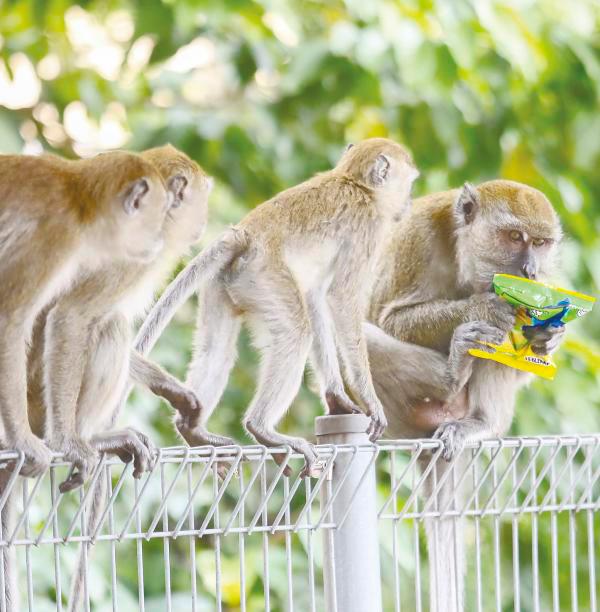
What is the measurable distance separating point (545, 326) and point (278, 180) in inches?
72.3

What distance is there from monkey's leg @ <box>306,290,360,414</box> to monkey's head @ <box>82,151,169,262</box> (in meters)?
0.69

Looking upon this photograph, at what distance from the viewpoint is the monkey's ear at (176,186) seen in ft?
7.54

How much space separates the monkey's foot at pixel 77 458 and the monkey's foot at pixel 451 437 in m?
0.83

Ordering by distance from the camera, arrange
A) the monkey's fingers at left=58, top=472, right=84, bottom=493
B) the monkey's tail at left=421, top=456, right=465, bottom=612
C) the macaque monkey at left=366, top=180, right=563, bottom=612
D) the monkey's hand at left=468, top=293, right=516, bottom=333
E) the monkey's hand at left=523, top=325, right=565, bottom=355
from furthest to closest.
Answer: the macaque monkey at left=366, top=180, right=563, bottom=612 < the monkey's hand at left=468, top=293, right=516, bottom=333 < the monkey's hand at left=523, top=325, right=565, bottom=355 < the monkey's tail at left=421, top=456, right=465, bottom=612 < the monkey's fingers at left=58, top=472, right=84, bottom=493

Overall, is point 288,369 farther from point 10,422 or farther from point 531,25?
point 531,25

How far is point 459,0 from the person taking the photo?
3.70m

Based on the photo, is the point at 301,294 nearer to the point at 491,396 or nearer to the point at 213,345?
the point at 213,345

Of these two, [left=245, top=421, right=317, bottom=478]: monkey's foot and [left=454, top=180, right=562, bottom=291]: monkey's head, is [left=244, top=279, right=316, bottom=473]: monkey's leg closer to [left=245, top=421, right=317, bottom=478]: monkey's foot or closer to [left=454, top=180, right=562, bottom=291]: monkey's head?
[left=245, top=421, right=317, bottom=478]: monkey's foot

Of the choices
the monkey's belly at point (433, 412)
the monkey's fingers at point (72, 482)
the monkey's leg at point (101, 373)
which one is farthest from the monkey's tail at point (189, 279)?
the monkey's belly at point (433, 412)

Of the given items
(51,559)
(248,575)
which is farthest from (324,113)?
(51,559)

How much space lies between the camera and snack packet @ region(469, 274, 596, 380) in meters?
2.51

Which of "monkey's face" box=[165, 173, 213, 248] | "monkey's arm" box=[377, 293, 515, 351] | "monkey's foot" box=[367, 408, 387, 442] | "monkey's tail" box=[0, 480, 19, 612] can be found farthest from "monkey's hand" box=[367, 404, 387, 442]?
"monkey's tail" box=[0, 480, 19, 612]

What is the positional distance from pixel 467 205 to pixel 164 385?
120 cm

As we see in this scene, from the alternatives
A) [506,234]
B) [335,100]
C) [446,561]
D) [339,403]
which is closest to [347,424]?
[339,403]
